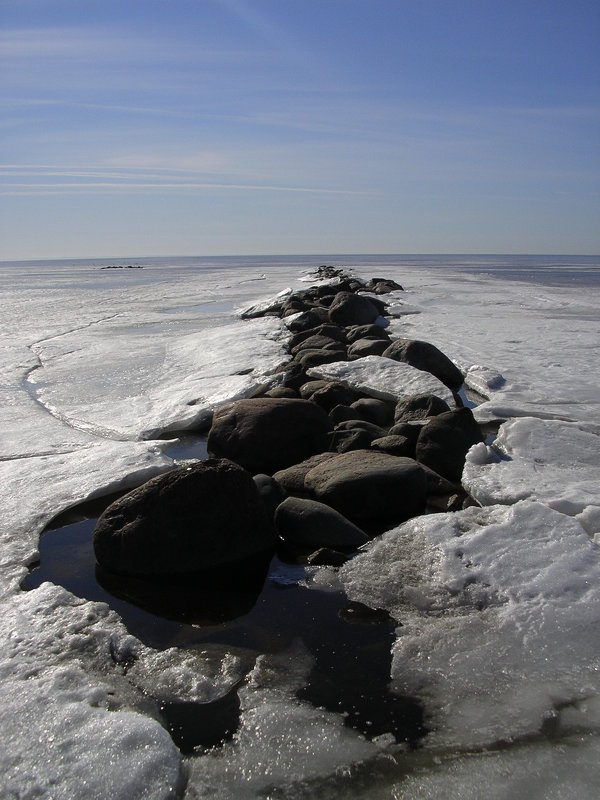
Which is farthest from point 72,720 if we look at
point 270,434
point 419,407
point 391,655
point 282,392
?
point 282,392

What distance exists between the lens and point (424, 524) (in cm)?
382

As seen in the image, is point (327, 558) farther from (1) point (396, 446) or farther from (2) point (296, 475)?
(1) point (396, 446)

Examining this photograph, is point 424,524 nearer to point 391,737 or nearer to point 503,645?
point 503,645

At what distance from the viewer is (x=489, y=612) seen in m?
2.98

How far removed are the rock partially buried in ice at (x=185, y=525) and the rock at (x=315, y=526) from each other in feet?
0.48

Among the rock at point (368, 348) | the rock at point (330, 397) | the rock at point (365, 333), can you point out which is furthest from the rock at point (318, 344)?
the rock at point (330, 397)

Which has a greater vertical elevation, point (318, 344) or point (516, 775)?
point (318, 344)

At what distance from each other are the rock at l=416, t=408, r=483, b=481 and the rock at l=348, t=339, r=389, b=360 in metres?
3.57

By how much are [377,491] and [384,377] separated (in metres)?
3.16

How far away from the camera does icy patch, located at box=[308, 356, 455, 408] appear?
6695 millimetres

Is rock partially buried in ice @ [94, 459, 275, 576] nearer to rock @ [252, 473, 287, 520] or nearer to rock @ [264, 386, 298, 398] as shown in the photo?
rock @ [252, 473, 287, 520]

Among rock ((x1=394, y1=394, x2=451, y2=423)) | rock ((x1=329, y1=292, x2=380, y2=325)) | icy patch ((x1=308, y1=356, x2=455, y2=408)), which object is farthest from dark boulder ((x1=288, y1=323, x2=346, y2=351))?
rock ((x1=394, y1=394, x2=451, y2=423))

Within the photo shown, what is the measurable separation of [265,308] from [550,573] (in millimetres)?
12981

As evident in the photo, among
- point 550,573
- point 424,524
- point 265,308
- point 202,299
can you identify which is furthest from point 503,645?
point 202,299
